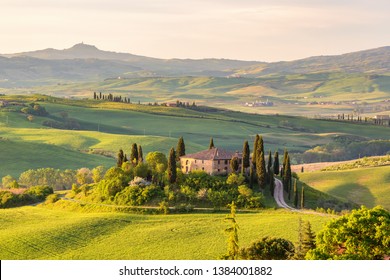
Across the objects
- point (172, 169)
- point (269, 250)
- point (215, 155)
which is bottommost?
point (269, 250)

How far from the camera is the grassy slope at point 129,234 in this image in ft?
251

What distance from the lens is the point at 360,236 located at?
200ft

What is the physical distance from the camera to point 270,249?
65188 millimetres

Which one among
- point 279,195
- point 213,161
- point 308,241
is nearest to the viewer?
point 308,241

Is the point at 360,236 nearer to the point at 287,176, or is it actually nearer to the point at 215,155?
the point at 287,176

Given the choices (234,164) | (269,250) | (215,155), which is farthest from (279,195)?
(269,250)

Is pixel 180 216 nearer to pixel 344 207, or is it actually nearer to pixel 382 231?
pixel 344 207

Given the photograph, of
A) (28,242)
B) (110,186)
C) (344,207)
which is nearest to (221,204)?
(110,186)

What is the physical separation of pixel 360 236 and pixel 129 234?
116 ft

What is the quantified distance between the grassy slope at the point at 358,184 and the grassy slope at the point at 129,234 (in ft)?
157

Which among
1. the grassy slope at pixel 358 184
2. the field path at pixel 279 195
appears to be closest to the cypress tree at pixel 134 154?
the field path at pixel 279 195

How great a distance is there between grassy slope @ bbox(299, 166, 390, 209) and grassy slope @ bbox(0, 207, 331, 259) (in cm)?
4792

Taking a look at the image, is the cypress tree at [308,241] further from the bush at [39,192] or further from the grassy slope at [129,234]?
the bush at [39,192]

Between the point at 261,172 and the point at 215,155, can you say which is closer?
the point at 261,172
